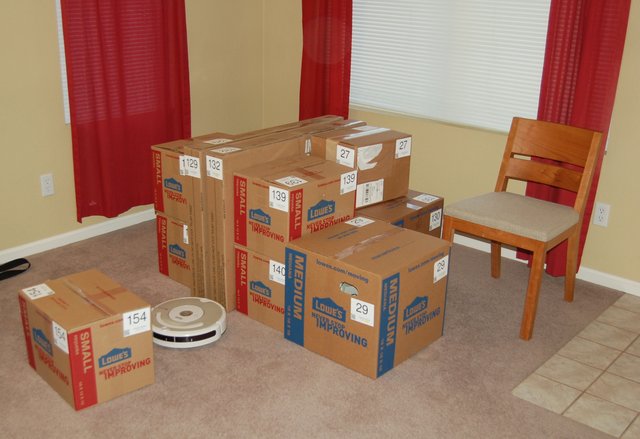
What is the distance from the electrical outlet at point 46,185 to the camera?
3.72 meters

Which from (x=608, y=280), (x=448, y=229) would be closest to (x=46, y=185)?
(x=448, y=229)

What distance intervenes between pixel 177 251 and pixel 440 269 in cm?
130

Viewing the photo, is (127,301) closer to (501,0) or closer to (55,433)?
(55,433)

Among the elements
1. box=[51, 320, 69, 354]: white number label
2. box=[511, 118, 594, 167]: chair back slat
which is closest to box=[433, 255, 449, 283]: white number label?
box=[511, 118, 594, 167]: chair back slat

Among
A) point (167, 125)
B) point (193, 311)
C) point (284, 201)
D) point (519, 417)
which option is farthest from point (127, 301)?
point (167, 125)

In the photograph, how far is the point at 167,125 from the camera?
4.10 meters

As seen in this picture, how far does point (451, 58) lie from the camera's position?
3.87 metres

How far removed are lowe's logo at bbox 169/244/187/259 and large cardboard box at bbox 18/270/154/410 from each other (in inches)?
27.6

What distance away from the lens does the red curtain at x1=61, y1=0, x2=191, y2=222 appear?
3.60 metres

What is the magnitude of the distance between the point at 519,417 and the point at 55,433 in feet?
5.30

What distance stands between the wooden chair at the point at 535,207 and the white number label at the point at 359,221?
1.21ft

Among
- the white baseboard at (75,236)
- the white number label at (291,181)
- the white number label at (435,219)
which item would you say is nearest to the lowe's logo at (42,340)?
the white number label at (291,181)

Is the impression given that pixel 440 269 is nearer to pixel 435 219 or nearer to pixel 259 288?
pixel 435 219

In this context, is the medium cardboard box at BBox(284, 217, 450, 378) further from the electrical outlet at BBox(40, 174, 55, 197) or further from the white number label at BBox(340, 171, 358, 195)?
the electrical outlet at BBox(40, 174, 55, 197)
